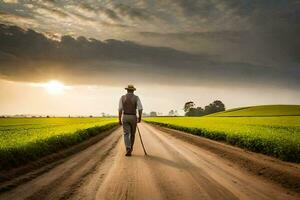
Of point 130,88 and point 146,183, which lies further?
point 130,88

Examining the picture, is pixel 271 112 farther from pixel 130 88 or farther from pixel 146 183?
pixel 146 183

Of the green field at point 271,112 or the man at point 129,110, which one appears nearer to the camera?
the man at point 129,110

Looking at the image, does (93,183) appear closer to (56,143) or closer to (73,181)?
(73,181)

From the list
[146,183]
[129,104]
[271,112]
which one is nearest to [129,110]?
[129,104]

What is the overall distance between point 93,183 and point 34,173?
2488 mm

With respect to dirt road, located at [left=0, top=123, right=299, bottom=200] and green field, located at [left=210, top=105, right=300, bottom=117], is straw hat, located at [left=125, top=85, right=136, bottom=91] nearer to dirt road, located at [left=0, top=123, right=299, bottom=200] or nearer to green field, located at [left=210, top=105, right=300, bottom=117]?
dirt road, located at [left=0, top=123, right=299, bottom=200]

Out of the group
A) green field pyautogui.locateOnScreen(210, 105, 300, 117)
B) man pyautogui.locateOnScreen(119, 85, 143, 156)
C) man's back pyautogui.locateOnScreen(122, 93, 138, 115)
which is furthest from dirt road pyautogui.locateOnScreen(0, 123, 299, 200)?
green field pyautogui.locateOnScreen(210, 105, 300, 117)

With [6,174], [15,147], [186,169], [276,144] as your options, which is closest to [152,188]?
[186,169]

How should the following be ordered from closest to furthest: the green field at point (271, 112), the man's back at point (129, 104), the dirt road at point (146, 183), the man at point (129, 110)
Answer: the dirt road at point (146, 183)
the man at point (129, 110)
the man's back at point (129, 104)
the green field at point (271, 112)

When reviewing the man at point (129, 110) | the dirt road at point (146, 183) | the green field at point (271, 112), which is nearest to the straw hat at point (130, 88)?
the man at point (129, 110)

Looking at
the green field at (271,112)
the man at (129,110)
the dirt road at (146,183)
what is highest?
the green field at (271,112)

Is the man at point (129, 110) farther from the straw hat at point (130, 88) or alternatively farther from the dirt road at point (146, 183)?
the dirt road at point (146, 183)

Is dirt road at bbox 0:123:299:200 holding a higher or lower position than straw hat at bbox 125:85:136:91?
lower

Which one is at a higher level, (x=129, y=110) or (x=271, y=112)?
(x=271, y=112)
